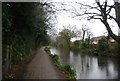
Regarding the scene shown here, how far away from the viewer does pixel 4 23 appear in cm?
648

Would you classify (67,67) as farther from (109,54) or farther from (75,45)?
(75,45)

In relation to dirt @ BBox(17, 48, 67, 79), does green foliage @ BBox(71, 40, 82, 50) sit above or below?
below

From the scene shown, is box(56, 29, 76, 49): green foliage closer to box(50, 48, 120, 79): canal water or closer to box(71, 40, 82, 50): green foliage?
box(71, 40, 82, 50): green foliage

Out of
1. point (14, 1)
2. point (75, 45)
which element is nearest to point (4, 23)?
point (14, 1)

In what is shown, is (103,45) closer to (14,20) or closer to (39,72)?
(39,72)

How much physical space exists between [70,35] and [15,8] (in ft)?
140

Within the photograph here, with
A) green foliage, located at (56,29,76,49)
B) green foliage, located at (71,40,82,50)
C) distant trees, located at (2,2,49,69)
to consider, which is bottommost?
green foliage, located at (71,40,82,50)

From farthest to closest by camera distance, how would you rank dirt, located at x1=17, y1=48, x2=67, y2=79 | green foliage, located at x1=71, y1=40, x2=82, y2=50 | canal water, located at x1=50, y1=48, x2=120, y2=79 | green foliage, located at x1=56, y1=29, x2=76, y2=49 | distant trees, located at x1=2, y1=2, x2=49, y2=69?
green foliage, located at x1=56, y1=29, x2=76, y2=49, green foliage, located at x1=71, y1=40, x2=82, y2=50, canal water, located at x1=50, y1=48, x2=120, y2=79, dirt, located at x1=17, y1=48, x2=67, y2=79, distant trees, located at x1=2, y1=2, x2=49, y2=69

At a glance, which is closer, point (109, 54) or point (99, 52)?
point (109, 54)

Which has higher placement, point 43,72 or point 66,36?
point 43,72

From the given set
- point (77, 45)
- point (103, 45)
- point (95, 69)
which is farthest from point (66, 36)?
point (95, 69)

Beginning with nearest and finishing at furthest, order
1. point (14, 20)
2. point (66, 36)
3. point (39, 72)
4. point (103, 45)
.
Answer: point (14, 20), point (39, 72), point (103, 45), point (66, 36)

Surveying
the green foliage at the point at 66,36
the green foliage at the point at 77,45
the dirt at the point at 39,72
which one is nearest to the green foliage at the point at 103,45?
the green foliage at the point at 77,45

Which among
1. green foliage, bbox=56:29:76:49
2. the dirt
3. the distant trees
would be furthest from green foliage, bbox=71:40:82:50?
the distant trees
